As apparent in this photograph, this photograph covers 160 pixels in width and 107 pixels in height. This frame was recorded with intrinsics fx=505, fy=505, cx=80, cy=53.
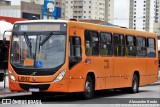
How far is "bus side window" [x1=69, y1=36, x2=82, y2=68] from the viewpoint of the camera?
17722 mm

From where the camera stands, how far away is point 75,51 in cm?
1803

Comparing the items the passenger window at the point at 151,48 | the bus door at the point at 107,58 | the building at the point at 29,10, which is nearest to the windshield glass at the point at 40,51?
the bus door at the point at 107,58

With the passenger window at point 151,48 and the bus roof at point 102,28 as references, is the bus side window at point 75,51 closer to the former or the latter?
the bus roof at point 102,28

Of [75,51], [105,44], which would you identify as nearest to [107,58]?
[105,44]

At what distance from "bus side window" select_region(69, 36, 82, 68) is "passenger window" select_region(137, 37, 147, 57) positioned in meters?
6.33

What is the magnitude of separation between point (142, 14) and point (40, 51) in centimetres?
8901

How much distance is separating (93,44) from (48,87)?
10.1 ft

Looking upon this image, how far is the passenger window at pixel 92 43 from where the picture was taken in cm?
1892

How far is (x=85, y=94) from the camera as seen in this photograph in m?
18.7

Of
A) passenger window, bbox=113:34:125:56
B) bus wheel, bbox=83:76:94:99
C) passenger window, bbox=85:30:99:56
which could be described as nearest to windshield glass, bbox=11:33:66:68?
passenger window, bbox=85:30:99:56

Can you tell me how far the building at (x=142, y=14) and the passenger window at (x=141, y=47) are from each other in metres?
73.8

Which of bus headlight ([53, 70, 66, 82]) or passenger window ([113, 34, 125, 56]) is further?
passenger window ([113, 34, 125, 56])

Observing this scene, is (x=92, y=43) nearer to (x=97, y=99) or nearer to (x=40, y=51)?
(x=97, y=99)

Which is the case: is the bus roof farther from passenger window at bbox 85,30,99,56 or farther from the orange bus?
passenger window at bbox 85,30,99,56
